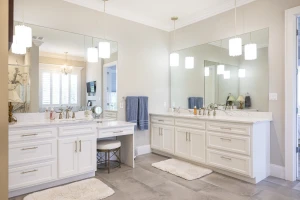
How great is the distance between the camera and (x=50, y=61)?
3154mm

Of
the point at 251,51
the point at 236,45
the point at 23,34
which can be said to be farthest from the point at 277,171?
the point at 23,34

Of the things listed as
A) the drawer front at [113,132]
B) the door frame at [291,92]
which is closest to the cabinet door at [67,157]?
the drawer front at [113,132]

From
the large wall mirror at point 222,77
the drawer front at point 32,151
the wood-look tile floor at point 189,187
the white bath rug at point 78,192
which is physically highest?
the large wall mirror at point 222,77

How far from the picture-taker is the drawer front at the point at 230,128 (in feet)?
9.01

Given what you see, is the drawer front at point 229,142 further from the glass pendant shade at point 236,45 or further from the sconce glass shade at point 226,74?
the glass pendant shade at point 236,45

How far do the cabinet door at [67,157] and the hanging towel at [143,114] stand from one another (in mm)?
1501

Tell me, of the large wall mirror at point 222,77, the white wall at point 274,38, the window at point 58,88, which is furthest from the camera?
the large wall mirror at point 222,77

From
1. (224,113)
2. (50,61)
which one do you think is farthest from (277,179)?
(50,61)

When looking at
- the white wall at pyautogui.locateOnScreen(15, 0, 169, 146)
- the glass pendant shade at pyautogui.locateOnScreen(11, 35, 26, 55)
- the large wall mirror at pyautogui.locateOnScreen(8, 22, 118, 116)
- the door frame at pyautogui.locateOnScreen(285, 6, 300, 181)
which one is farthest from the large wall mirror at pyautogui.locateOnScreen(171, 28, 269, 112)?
the glass pendant shade at pyautogui.locateOnScreen(11, 35, 26, 55)

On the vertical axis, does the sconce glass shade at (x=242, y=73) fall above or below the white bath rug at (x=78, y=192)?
above

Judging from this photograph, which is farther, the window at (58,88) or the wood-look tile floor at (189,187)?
the window at (58,88)

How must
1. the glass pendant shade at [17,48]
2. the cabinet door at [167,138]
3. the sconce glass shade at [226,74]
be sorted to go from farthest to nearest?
the cabinet door at [167,138] < the sconce glass shade at [226,74] < the glass pendant shade at [17,48]

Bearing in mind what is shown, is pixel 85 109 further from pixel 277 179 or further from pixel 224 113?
pixel 277 179

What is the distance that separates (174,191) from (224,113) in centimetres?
175
